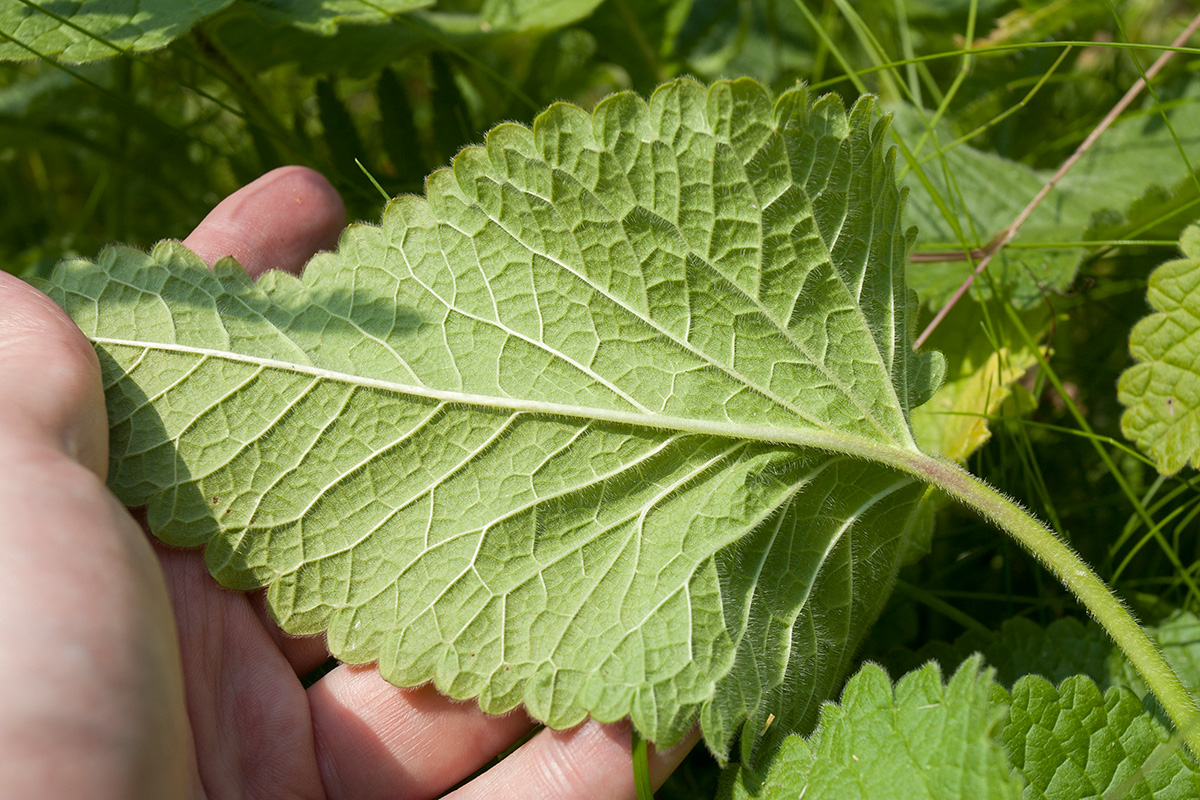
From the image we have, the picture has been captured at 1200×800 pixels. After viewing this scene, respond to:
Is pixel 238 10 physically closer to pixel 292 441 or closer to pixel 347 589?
pixel 292 441

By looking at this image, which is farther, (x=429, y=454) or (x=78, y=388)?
(x=429, y=454)

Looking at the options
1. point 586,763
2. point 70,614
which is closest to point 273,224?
point 70,614

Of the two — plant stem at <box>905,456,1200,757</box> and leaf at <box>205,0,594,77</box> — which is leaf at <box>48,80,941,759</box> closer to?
plant stem at <box>905,456,1200,757</box>

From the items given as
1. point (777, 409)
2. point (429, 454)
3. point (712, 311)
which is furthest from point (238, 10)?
point (777, 409)

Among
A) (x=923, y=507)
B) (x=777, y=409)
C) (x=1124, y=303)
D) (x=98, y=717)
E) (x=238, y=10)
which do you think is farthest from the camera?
(x=1124, y=303)

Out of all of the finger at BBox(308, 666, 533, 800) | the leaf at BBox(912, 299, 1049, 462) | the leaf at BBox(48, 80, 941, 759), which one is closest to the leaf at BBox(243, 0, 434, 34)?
the leaf at BBox(48, 80, 941, 759)

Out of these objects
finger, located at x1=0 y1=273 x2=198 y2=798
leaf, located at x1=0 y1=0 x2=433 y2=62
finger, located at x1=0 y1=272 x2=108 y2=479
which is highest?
leaf, located at x1=0 y1=0 x2=433 y2=62

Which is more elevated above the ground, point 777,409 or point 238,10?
point 238,10
